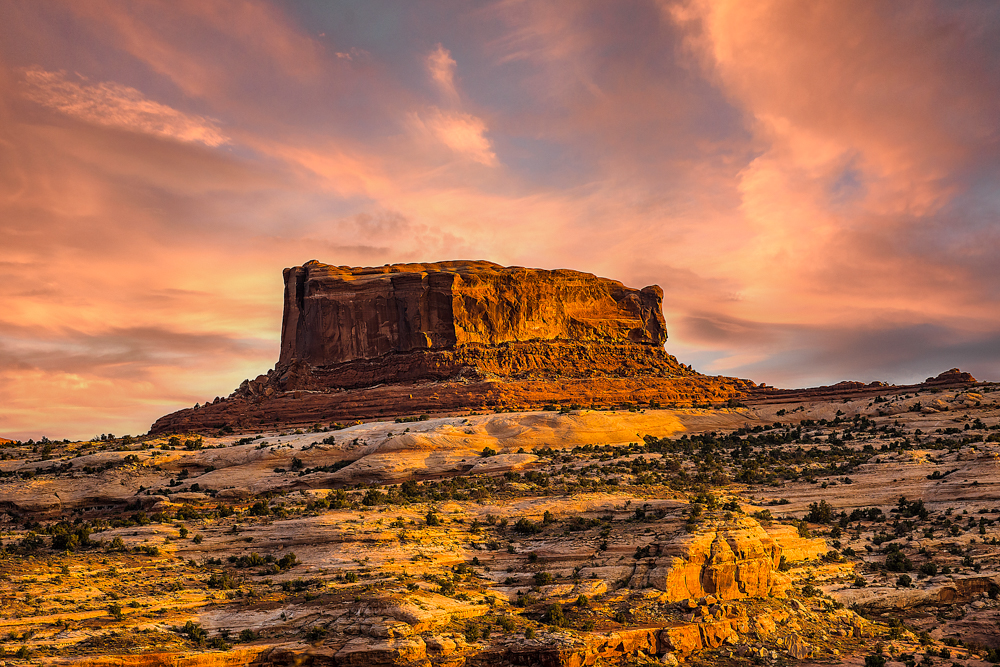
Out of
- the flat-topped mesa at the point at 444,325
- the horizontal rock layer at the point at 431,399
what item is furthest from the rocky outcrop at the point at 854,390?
the flat-topped mesa at the point at 444,325

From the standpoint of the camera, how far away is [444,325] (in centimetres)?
7775

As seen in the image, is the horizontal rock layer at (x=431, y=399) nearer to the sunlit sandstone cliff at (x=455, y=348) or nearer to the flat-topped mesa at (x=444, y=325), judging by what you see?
the sunlit sandstone cliff at (x=455, y=348)

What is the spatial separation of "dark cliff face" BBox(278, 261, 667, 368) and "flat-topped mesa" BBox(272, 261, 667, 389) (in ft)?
0.35

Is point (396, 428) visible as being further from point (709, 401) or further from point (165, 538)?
point (709, 401)

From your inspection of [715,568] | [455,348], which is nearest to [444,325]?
[455,348]

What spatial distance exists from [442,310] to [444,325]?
1540 millimetres

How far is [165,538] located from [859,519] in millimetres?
31600

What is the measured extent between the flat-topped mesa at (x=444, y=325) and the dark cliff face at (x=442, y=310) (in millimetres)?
107

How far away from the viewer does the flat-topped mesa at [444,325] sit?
7575 centimetres

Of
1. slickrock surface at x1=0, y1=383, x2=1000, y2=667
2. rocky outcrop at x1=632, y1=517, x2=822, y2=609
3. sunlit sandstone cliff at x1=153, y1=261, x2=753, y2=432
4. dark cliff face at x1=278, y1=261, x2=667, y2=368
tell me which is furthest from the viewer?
dark cliff face at x1=278, y1=261, x2=667, y2=368

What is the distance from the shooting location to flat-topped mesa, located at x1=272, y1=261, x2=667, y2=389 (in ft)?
249

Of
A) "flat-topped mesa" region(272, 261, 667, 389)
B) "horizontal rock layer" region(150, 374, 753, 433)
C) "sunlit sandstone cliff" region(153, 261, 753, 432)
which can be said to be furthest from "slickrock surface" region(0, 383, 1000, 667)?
"flat-topped mesa" region(272, 261, 667, 389)

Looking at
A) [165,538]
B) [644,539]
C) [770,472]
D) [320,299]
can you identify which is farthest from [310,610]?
[320,299]

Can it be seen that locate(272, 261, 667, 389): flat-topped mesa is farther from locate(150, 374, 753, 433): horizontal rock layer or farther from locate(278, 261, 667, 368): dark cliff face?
locate(150, 374, 753, 433): horizontal rock layer
